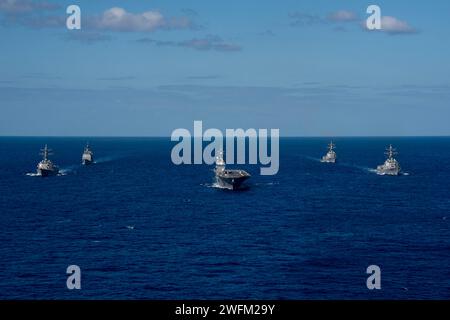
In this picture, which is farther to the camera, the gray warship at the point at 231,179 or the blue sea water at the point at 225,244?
the gray warship at the point at 231,179

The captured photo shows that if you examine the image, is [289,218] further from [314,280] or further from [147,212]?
[314,280]

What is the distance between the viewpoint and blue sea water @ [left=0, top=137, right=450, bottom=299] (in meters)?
74.4

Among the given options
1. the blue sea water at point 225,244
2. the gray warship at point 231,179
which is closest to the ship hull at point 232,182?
the gray warship at point 231,179

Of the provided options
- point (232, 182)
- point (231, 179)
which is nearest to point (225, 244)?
point (231, 179)

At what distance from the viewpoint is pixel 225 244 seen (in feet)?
329

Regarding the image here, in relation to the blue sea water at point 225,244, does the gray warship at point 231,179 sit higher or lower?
higher

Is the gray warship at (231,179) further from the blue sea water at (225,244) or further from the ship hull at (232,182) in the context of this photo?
the blue sea water at (225,244)

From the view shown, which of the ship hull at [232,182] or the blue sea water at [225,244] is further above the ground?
the ship hull at [232,182]

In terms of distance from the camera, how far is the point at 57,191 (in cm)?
17500

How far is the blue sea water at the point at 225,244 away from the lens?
244 feet

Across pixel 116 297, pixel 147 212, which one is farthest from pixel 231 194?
pixel 116 297

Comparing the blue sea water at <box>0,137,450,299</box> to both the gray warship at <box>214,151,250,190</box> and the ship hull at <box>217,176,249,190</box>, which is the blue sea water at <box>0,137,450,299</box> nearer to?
the ship hull at <box>217,176,249,190</box>

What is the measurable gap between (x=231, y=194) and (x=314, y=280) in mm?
93656

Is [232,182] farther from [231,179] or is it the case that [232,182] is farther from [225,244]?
[225,244]
